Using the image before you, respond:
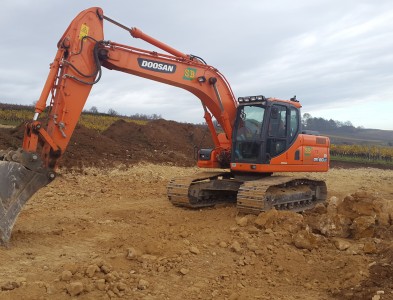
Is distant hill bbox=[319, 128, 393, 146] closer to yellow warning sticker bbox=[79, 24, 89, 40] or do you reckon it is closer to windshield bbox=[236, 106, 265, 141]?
windshield bbox=[236, 106, 265, 141]

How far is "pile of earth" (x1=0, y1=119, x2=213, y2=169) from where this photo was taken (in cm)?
1595

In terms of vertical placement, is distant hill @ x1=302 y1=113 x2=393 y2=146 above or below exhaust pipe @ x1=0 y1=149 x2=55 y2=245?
above

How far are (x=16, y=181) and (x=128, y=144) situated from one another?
14.4m

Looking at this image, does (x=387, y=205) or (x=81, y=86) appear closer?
(x=81, y=86)

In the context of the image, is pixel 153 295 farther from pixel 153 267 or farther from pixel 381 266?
pixel 381 266

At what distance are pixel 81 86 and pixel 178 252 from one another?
3.14 m

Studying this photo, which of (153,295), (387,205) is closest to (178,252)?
(153,295)

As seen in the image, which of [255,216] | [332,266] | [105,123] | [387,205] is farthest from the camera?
[105,123]

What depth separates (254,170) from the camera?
905 centimetres

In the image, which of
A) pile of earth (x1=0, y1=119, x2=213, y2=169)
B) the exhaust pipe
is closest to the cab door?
pile of earth (x1=0, y1=119, x2=213, y2=169)

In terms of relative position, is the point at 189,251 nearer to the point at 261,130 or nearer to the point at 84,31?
the point at 261,130

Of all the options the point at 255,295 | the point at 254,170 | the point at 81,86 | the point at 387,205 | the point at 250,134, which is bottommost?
the point at 255,295

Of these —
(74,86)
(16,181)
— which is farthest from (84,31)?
(16,181)

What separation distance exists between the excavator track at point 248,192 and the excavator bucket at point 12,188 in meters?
3.77
